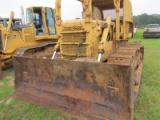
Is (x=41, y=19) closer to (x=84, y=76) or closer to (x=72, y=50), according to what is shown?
(x=72, y=50)

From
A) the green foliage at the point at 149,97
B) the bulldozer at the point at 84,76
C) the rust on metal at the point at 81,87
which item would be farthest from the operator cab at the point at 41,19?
the green foliage at the point at 149,97

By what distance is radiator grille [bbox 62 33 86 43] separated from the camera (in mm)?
3891

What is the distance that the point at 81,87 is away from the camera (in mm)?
3125

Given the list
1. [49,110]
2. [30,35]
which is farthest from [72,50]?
[30,35]

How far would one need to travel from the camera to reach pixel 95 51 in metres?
4.00

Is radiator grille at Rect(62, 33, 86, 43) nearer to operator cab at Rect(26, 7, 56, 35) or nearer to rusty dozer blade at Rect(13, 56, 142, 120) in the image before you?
rusty dozer blade at Rect(13, 56, 142, 120)

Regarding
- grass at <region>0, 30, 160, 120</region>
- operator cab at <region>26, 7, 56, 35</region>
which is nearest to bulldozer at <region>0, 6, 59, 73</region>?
Answer: operator cab at <region>26, 7, 56, 35</region>

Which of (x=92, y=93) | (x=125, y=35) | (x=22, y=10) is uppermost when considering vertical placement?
(x=22, y=10)

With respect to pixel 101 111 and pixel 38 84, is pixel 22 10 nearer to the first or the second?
pixel 38 84

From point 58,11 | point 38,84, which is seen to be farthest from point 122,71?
point 58,11

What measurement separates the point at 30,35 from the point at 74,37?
166 inches

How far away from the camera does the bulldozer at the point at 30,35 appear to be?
266 inches

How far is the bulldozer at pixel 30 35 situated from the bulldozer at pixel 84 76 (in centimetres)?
301

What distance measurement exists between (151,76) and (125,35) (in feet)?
4.88
